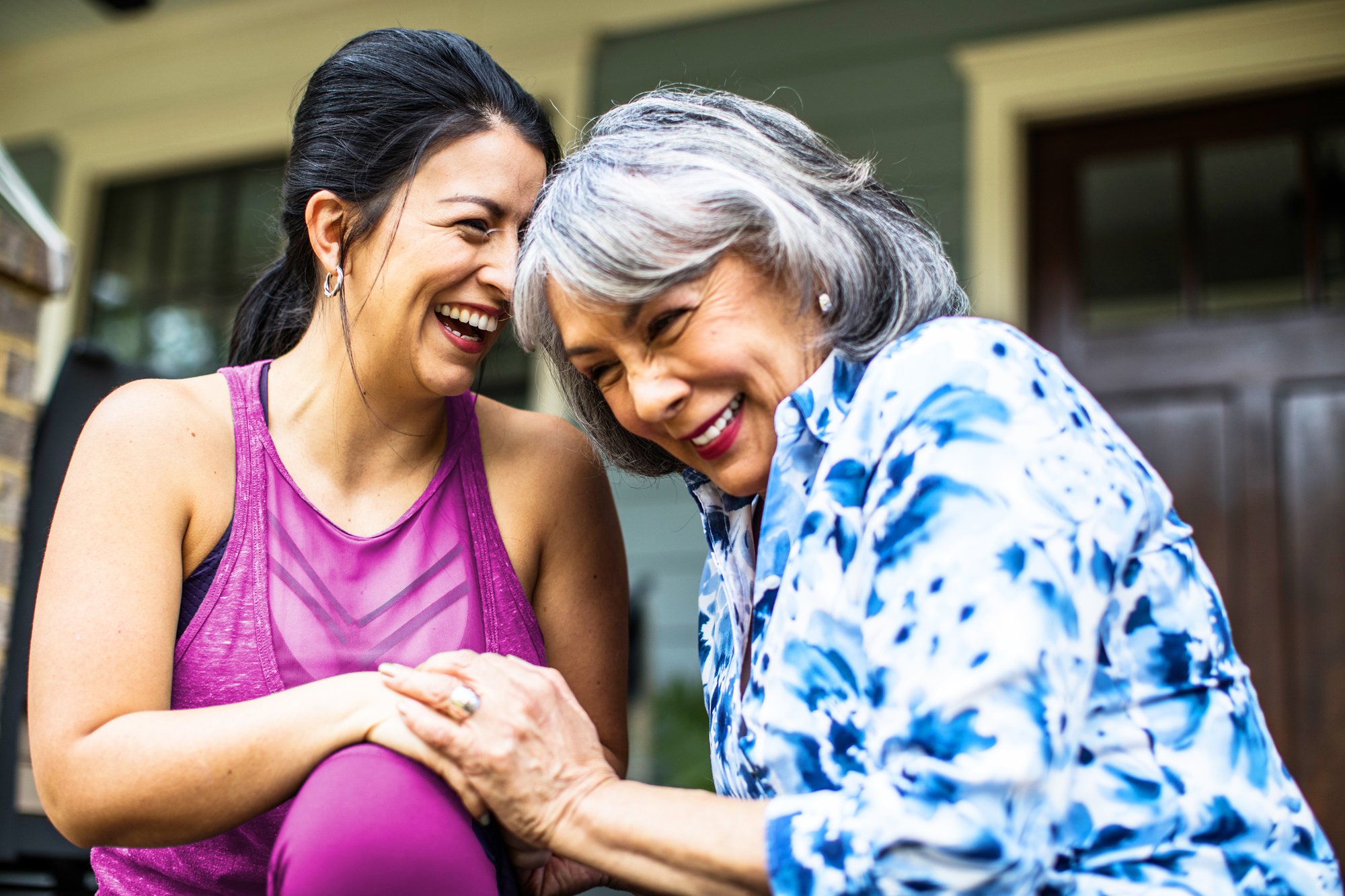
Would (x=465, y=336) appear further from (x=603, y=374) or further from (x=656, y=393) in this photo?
(x=656, y=393)

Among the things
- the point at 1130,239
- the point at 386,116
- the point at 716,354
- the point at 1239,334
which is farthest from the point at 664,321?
the point at 1130,239

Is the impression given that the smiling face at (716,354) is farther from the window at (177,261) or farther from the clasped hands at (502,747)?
the window at (177,261)

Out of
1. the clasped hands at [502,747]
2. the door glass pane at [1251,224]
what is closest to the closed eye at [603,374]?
the clasped hands at [502,747]

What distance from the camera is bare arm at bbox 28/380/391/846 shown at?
4.26 feet

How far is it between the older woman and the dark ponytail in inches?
9.7

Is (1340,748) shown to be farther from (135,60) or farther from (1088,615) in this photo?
(135,60)

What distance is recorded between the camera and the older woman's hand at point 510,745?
4.19 feet

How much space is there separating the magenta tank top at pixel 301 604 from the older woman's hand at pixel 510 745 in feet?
0.93

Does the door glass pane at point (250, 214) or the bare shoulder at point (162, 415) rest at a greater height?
the door glass pane at point (250, 214)

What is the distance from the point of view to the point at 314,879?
1.15 metres

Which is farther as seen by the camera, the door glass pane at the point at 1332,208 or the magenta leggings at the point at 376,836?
the door glass pane at the point at 1332,208

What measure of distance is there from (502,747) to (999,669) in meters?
0.56

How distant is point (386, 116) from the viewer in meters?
1.66

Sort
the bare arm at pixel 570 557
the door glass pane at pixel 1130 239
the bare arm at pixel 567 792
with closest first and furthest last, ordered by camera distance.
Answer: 1. the bare arm at pixel 567 792
2. the bare arm at pixel 570 557
3. the door glass pane at pixel 1130 239
